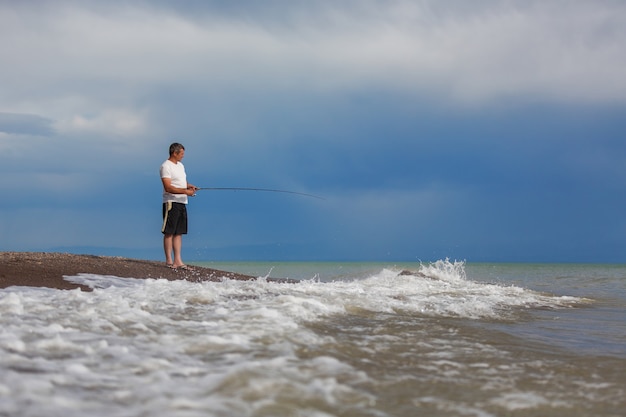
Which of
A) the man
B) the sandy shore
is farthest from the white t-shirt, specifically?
the sandy shore

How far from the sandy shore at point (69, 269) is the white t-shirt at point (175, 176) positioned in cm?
147

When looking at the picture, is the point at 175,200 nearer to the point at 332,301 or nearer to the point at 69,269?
the point at 69,269

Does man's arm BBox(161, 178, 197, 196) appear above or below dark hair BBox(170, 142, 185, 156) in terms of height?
below

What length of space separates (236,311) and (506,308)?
5218mm

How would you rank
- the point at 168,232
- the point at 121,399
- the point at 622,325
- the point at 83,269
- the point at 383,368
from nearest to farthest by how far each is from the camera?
the point at 121,399 < the point at 383,368 < the point at 622,325 < the point at 83,269 < the point at 168,232

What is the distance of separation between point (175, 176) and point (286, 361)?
7939 mm

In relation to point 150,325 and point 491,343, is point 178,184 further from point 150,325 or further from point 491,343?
point 491,343

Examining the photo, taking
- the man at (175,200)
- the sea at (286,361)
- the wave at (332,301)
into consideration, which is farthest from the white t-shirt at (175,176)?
the sea at (286,361)

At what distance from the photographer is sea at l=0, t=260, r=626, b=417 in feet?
10.6

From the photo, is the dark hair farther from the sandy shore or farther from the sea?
the sea

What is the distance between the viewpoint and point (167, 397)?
324cm

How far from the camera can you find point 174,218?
11.7m

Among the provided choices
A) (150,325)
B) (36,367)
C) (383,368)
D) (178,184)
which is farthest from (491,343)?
(178,184)

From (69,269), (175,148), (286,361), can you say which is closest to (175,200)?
(175,148)
